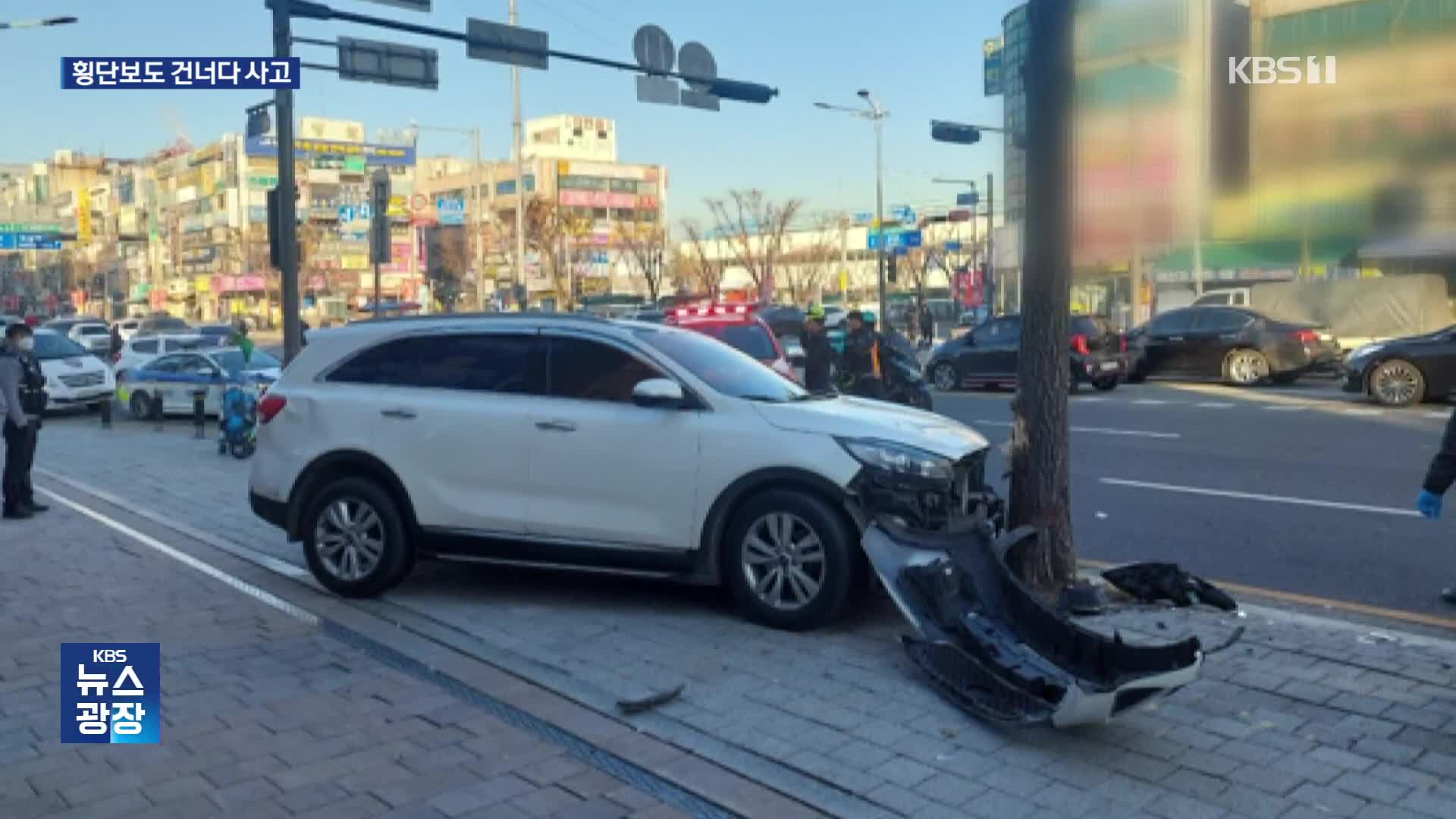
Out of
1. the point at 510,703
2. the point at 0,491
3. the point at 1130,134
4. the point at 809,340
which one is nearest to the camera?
the point at 510,703

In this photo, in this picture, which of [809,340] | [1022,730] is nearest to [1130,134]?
[809,340]

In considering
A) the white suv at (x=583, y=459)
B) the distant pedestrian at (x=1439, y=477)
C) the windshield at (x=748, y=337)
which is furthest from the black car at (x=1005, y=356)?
the white suv at (x=583, y=459)

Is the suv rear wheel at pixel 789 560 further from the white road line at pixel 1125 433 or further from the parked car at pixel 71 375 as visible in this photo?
the parked car at pixel 71 375

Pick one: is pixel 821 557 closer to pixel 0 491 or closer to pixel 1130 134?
pixel 0 491

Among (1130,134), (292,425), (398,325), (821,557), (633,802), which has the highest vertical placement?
(1130,134)

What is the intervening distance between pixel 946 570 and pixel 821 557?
2.31ft

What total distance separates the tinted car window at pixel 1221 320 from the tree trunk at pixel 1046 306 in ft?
57.8

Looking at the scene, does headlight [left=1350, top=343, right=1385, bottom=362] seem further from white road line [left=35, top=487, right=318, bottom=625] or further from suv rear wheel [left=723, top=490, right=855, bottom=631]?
white road line [left=35, top=487, right=318, bottom=625]

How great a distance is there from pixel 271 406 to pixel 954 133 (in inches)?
853

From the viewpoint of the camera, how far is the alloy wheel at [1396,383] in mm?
16828

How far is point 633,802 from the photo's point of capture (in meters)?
4.16

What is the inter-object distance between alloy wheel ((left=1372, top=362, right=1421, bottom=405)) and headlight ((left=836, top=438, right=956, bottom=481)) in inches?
543

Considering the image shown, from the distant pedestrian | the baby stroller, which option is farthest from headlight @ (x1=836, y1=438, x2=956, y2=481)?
the baby stroller

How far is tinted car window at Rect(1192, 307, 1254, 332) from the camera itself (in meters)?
22.2
